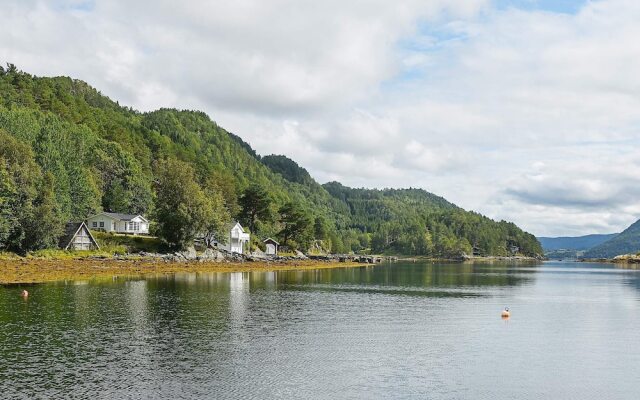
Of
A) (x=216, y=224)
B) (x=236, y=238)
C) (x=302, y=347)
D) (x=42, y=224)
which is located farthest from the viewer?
(x=236, y=238)

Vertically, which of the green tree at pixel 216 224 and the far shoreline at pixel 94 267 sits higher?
the green tree at pixel 216 224

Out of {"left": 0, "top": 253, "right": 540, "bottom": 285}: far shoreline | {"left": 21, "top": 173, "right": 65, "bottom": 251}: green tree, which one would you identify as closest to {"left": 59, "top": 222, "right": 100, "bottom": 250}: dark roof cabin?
{"left": 21, "top": 173, "right": 65, "bottom": 251}: green tree

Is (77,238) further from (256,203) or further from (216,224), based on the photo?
(256,203)

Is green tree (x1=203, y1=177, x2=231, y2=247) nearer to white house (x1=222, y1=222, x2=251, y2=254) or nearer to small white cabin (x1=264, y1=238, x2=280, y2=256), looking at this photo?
white house (x1=222, y1=222, x2=251, y2=254)

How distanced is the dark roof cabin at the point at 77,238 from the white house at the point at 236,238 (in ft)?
129

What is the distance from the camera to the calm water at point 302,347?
29016mm

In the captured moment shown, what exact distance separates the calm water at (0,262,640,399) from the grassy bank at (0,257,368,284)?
12.1 metres

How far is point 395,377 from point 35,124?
142137 millimetres

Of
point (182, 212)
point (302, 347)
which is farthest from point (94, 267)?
point (302, 347)

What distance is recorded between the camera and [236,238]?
501 feet

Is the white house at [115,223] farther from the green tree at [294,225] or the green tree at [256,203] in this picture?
the green tree at [294,225]

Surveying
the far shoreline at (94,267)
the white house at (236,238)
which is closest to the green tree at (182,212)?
the far shoreline at (94,267)

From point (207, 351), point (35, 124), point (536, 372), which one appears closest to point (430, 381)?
point (536, 372)

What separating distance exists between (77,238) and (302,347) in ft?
283
